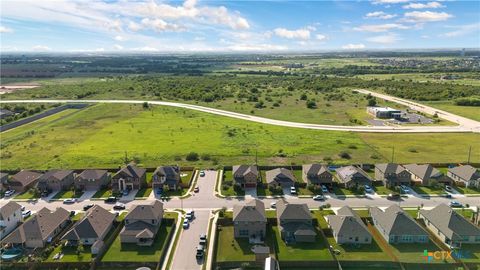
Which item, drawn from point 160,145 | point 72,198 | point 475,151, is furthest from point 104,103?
point 475,151

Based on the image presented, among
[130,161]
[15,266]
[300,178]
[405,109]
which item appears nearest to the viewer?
[15,266]

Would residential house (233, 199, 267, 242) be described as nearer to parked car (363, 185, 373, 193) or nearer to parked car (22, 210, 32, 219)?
parked car (363, 185, 373, 193)

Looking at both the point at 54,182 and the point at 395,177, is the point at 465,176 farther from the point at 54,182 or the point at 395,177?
the point at 54,182

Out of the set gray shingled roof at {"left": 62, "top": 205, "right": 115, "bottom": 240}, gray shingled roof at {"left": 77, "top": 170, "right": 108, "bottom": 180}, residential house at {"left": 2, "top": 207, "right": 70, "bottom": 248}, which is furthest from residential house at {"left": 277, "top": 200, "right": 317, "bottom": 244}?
gray shingled roof at {"left": 77, "top": 170, "right": 108, "bottom": 180}

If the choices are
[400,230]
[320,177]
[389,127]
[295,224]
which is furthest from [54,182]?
[389,127]

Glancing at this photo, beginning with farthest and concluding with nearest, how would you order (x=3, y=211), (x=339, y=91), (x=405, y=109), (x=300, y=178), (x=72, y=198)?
(x=339, y=91)
(x=405, y=109)
(x=300, y=178)
(x=72, y=198)
(x=3, y=211)

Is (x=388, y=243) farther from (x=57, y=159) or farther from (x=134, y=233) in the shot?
(x=57, y=159)

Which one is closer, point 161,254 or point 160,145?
point 161,254
